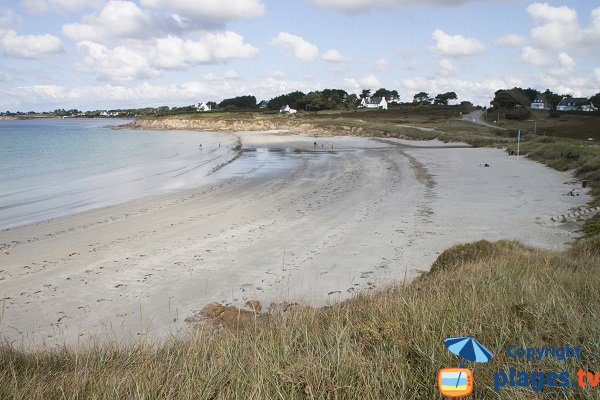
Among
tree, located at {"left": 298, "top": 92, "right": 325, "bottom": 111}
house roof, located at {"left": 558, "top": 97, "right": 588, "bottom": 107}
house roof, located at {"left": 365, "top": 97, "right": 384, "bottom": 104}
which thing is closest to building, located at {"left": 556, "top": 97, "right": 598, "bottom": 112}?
house roof, located at {"left": 558, "top": 97, "right": 588, "bottom": 107}

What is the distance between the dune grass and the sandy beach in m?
1.82

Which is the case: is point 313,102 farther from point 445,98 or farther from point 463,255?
point 463,255

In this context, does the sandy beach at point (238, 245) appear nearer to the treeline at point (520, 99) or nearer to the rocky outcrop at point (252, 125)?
the rocky outcrop at point (252, 125)

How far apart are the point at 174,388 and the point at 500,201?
52.6 ft

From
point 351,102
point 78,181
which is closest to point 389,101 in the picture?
point 351,102

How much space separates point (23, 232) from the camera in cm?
1400

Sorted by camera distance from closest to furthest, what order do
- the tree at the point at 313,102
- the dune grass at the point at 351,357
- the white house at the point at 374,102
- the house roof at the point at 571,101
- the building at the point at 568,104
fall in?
the dune grass at the point at 351,357 < the house roof at the point at 571,101 < the building at the point at 568,104 < the tree at the point at 313,102 < the white house at the point at 374,102

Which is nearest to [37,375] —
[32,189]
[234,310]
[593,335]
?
[234,310]

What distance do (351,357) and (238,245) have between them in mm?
8548

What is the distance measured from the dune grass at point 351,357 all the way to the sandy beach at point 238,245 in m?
1.82

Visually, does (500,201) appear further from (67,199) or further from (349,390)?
(67,199)

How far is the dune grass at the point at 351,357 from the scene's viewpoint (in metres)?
3.02

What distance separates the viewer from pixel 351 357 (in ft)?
10.9

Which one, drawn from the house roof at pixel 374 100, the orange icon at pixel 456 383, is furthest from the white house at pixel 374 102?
the orange icon at pixel 456 383
